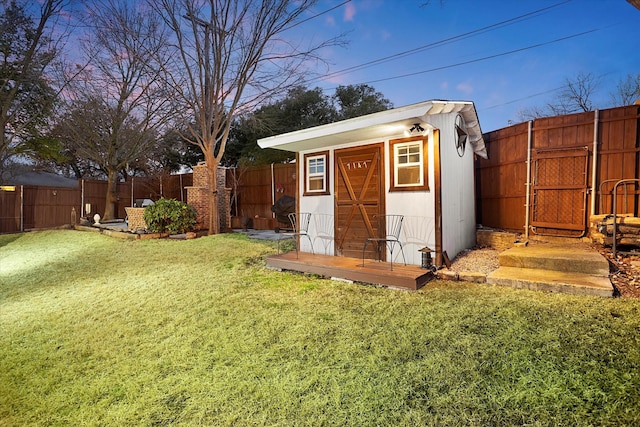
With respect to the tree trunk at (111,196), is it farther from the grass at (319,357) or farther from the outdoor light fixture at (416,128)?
the outdoor light fixture at (416,128)

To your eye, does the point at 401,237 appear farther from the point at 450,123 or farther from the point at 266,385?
the point at 266,385

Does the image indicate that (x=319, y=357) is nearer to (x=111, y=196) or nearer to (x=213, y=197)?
(x=213, y=197)

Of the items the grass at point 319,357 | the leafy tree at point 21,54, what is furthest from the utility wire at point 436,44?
the leafy tree at point 21,54

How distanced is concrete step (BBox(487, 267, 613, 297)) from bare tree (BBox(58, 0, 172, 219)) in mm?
11902

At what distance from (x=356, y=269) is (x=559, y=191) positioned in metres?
4.63

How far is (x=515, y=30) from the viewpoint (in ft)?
29.4

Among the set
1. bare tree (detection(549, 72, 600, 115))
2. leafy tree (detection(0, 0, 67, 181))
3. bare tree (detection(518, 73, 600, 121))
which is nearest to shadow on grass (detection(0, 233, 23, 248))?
leafy tree (detection(0, 0, 67, 181))

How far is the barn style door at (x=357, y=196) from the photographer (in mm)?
5516

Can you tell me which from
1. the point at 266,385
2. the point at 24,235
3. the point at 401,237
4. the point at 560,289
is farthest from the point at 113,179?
the point at 560,289

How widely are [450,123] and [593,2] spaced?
400 cm

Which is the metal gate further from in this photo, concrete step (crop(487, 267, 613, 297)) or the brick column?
the brick column

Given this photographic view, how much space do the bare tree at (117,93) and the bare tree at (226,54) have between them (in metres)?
1.06

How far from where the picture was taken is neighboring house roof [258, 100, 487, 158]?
4309 mm

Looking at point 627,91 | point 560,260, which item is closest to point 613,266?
point 560,260
